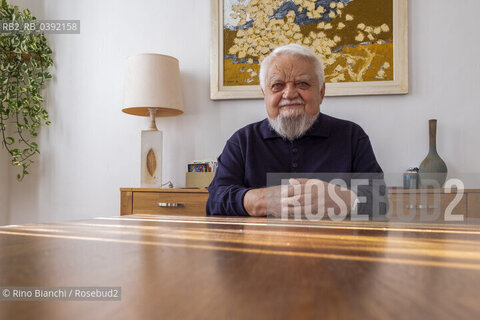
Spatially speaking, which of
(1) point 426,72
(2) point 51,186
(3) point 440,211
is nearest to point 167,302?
(3) point 440,211

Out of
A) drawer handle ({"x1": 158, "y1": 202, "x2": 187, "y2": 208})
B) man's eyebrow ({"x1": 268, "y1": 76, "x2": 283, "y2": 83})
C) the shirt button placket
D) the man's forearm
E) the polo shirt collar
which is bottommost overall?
drawer handle ({"x1": 158, "y1": 202, "x2": 187, "y2": 208})

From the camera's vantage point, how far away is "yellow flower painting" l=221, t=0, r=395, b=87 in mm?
2664

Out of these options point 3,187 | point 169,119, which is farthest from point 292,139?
point 3,187

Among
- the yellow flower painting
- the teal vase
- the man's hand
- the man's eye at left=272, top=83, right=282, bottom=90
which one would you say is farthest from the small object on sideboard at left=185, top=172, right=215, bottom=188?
the teal vase

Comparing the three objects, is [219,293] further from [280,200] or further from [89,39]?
[89,39]

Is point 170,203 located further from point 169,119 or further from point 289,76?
point 289,76

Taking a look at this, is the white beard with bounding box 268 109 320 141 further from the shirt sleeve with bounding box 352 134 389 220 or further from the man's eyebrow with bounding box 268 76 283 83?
the shirt sleeve with bounding box 352 134 389 220

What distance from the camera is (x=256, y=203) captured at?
4.73 ft

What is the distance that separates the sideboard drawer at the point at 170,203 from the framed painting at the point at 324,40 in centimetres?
87

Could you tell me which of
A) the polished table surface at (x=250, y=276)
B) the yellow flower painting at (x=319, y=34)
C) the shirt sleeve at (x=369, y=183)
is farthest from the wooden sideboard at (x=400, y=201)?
the polished table surface at (x=250, y=276)

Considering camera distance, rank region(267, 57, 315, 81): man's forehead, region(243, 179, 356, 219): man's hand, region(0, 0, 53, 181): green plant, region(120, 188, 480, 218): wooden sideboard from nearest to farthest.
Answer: region(243, 179, 356, 219): man's hand → region(267, 57, 315, 81): man's forehead → region(120, 188, 480, 218): wooden sideboard → region(0, 0, 53, 181): green plant

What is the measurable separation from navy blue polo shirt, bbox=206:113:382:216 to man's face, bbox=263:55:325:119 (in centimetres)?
11

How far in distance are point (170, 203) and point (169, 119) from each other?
0.83 meters

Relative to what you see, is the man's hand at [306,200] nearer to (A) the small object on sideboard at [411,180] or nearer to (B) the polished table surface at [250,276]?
(B) the polished table surface at [250,276]
